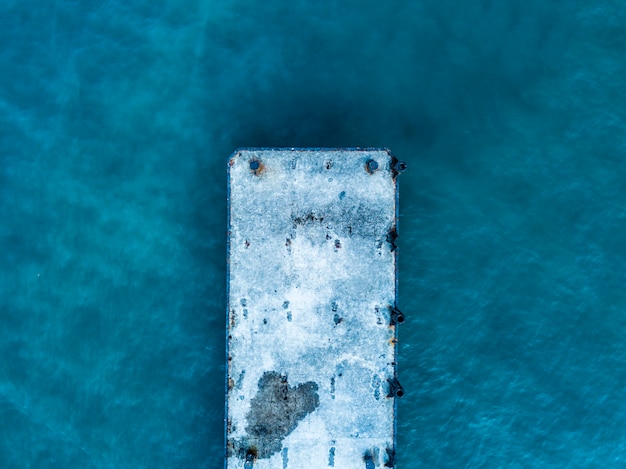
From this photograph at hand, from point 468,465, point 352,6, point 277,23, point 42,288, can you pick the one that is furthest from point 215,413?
point 352,6

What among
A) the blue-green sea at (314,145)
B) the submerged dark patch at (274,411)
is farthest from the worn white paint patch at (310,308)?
the blue-green sea at (314,145)

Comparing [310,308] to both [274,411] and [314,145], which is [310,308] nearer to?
[274,411]

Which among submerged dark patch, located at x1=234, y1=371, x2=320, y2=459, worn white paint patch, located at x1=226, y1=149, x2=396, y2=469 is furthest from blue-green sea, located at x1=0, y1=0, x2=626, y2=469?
submerged dark patch, located at x1=234, y1=371, x2=320, y2=459

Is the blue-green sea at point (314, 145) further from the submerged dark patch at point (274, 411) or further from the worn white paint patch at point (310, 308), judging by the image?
the submerged dark patch at point (274, 411)

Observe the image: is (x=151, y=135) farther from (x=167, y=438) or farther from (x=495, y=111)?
(x=495, y=111)

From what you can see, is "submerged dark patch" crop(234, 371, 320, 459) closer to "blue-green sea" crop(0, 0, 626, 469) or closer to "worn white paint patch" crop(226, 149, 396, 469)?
"worn white paint patch" crop(226, 149, 396, 469)

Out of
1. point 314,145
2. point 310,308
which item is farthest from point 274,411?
point 314,145
